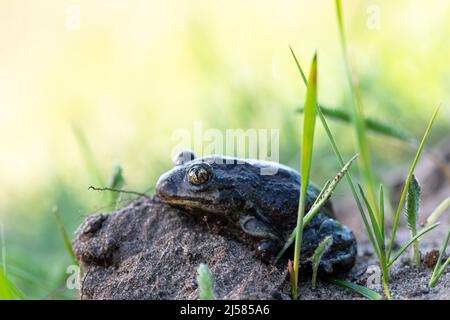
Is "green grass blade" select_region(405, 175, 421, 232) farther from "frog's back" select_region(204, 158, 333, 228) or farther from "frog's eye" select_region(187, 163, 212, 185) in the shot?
"frog's eye" select_region(187, 163, 212, 185)

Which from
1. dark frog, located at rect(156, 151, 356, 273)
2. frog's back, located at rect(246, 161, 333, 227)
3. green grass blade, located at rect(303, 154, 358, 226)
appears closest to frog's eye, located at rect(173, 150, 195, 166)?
dark frog, located at rect(156, 151, 356, 273)

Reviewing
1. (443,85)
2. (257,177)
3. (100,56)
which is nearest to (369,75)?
(443,85)

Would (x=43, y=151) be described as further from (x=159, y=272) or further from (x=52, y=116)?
(x=159, y=272)

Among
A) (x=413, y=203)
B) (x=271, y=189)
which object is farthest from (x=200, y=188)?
(x=413, y=203)

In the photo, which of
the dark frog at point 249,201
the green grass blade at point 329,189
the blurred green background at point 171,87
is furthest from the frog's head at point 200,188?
the blurred green background at point 171,87

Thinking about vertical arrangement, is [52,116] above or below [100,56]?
below

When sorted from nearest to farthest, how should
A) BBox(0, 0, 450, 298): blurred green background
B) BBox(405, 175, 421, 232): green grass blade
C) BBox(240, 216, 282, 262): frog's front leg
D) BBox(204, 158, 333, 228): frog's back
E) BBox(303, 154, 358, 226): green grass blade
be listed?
BBox(303, 154, 358, 226): green grass blade → BBox(405, 175, 421, 232): green grass blade → BBox(240, 216, 282, 262): frog's front leg → BBox(204, 158, 333, 228): frog's back → BBox(0, 0, 450, 298): blurred green background
